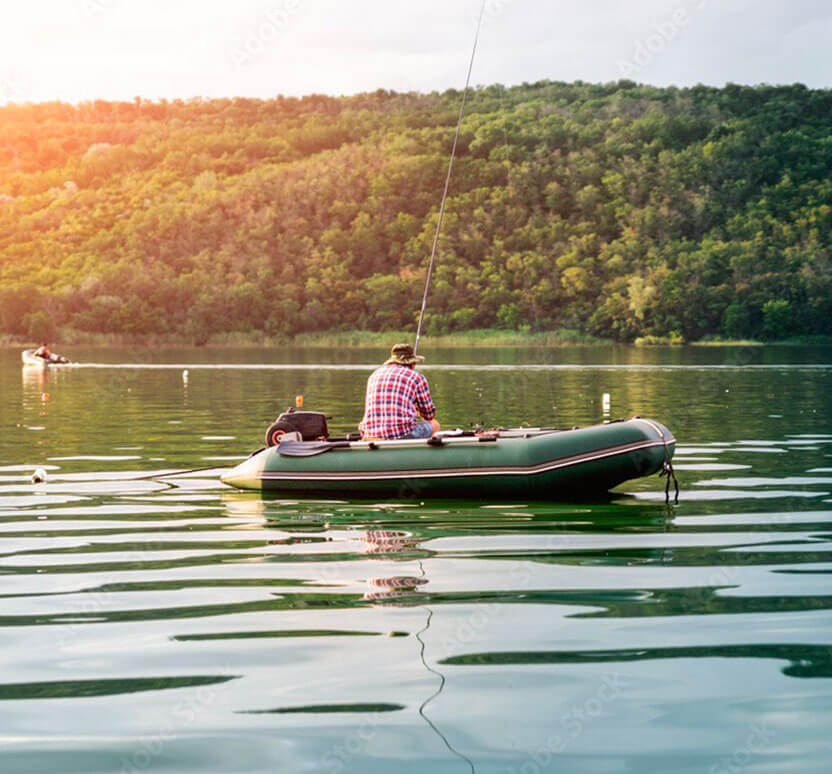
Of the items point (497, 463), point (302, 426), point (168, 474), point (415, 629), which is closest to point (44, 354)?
point (168, 474)

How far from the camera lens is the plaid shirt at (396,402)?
43.9 ft

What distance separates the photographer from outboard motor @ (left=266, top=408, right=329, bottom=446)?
47.3 feet

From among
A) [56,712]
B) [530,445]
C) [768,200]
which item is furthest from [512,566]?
[768,200]

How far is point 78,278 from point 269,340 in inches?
1011

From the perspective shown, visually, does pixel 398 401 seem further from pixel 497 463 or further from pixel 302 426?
pixel 302 426

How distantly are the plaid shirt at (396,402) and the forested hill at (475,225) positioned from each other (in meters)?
90.8

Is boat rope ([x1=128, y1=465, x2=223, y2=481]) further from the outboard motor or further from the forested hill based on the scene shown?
the forested hill

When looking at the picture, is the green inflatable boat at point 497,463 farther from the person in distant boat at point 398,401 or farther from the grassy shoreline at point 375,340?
the grassy shoreline at point 375,340

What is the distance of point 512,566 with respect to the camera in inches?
376

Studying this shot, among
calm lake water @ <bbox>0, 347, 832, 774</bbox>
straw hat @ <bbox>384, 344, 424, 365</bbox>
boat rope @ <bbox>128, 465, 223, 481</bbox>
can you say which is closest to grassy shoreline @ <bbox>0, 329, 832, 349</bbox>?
boat rope @ <bbox>128, 465, 223, 481</bbox>

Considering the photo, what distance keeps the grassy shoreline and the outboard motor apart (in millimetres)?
81425

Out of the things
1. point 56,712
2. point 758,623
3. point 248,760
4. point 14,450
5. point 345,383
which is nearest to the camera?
point 248,760

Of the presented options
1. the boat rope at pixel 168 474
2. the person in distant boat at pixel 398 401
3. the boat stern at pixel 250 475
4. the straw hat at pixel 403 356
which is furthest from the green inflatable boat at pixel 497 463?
the boat rope at pixel 168 474

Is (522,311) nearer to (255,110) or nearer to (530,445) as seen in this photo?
(255,110)
